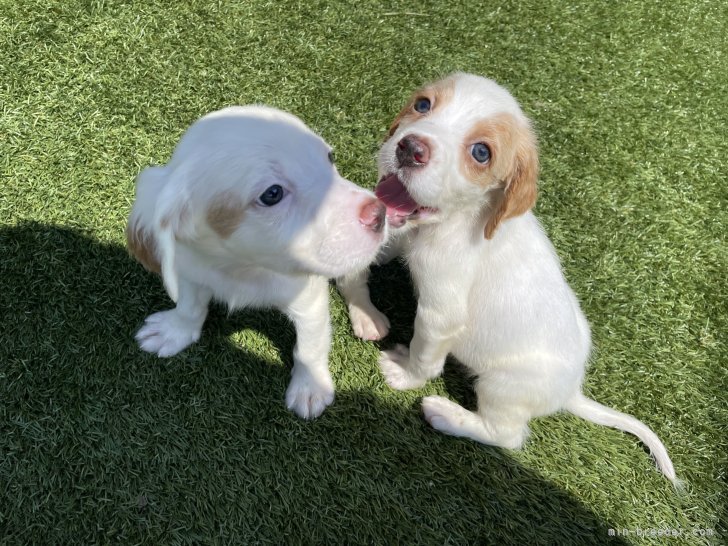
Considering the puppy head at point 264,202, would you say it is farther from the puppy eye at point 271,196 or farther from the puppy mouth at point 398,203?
the puppy mouth at point 398,203

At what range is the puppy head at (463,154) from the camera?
2.45 meters

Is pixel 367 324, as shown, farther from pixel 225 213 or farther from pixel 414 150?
pixel 225 213

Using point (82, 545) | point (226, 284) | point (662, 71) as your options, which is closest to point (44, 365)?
point (82, 545)

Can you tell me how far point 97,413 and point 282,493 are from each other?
127cm

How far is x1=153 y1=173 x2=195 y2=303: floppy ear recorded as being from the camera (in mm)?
2176

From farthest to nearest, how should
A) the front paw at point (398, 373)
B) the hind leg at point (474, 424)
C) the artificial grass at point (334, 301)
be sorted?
the front paw at point (398, 373) < the hind leg at point (474, 424) < the artificial grass at point (334, 301)

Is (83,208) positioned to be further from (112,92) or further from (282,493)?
(282,493)

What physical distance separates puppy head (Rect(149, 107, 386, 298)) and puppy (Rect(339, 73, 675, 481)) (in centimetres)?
41

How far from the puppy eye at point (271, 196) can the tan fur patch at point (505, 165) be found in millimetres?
927

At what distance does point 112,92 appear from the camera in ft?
13.0

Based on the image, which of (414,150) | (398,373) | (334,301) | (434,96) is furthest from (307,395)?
(434,96)

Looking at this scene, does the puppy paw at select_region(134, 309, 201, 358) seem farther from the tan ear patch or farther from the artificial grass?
the tan ear patch

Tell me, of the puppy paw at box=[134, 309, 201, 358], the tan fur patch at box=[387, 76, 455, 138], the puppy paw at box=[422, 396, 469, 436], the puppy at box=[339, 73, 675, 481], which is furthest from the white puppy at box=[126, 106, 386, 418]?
the puppy paw at box=[422, 396, 469, 436]

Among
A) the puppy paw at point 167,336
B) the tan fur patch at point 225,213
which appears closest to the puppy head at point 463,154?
the tan fur patch at point 225,213
